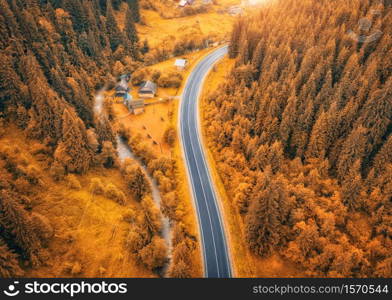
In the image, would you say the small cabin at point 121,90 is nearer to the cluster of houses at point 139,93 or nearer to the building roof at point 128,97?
the cluster of houses at point 139,93

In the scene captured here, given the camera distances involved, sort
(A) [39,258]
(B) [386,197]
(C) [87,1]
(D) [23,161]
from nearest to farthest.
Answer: (A) [39,258] < (B) [386,197] < (D) [23,161] < (C) [87,1]

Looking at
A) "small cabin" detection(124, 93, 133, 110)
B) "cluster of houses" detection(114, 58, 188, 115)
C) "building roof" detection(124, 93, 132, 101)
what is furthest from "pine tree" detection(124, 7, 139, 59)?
"small cabin" detection(124, 93, 133, 110)

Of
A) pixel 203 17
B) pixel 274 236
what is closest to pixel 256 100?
pixel 274 236

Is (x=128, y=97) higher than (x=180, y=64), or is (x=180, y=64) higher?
(x=180, y=64)

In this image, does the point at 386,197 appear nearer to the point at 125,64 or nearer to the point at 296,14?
the point at 296,14

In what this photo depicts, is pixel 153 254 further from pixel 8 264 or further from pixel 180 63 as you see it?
pixel 180 63

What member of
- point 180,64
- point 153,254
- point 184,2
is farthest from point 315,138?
point 184,2
